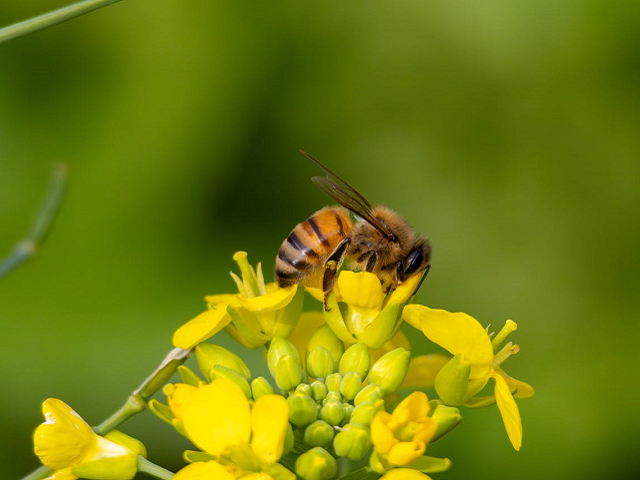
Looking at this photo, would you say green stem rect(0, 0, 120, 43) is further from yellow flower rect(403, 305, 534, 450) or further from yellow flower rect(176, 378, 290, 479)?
yellow flower rect(403, 305, 534, 450)

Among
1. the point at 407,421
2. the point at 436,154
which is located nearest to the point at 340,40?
the point at 436,154

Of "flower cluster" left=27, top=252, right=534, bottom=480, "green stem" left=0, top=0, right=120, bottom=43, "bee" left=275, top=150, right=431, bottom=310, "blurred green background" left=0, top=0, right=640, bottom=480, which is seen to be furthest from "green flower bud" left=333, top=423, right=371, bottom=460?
"blurred green background" left=0, top=0, right=640, bottom=480

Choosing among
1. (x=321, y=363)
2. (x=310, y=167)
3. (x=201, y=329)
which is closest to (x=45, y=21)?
(x=201, y=329)

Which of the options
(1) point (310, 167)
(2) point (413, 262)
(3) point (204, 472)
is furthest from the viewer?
(1) point (310, 167)

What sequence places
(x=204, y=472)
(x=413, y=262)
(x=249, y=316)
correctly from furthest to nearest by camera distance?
(x=413, y=262)
(x=249, y=316)
(x=204, y=472)

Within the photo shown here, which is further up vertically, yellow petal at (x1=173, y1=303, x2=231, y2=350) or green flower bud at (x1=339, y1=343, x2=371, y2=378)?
yellow petal at (x1=173, y1=303, x2=231, y2=350)

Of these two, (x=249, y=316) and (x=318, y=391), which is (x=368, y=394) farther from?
(x=249, y=316)

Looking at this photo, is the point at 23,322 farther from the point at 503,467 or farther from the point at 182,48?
the point at 503,467
